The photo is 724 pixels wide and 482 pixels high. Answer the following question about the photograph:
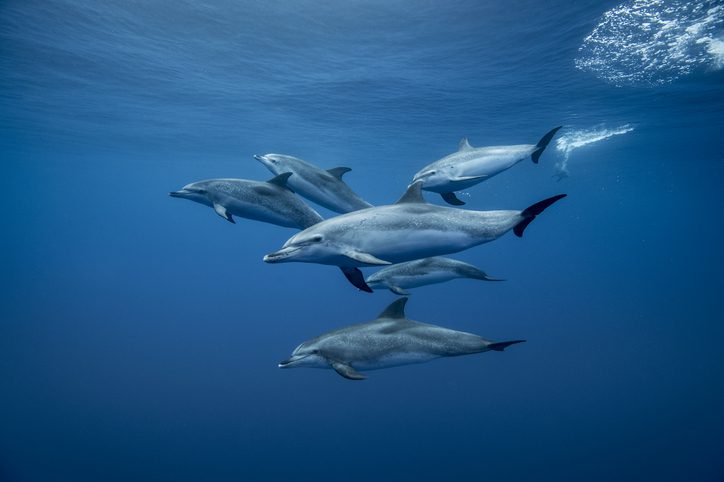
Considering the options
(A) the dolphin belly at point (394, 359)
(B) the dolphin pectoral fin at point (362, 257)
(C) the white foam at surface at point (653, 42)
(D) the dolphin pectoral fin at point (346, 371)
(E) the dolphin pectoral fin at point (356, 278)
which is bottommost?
(A) the dolphin belly at point (394, 359)

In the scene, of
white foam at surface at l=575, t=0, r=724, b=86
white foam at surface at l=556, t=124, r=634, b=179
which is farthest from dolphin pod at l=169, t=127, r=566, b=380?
white foam at surface at l=556, t=124, r=634, b=179

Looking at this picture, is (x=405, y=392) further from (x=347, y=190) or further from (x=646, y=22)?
(x=646, y=22)

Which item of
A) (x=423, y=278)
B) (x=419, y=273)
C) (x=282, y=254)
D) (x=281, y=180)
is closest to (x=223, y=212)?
(x=281, y=180)

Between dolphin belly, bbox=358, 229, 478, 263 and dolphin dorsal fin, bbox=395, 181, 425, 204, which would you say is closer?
dolphin belly, bbox=358, 229, 478, 263

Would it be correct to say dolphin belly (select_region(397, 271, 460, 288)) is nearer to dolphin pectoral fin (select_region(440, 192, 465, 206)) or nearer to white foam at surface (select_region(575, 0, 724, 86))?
dolphin pectoral fin (select_region(440, 192, 465, 206))

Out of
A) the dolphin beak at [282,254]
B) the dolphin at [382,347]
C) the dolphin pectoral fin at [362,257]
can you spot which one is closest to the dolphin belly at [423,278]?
the dolphin at [382,347]

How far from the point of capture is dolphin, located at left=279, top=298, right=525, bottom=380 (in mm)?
5227

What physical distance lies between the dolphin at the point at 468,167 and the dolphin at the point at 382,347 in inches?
90.9

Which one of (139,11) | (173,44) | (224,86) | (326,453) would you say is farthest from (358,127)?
(326,453)

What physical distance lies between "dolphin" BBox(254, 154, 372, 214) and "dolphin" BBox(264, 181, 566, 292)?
1597 mm

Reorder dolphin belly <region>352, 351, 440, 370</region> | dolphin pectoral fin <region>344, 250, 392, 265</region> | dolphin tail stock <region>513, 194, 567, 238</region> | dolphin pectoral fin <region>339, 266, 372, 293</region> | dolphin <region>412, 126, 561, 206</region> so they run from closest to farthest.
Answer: dolphin pectoral fin <region>344, 250, 392, 265</region> → dolphin tail stock <region>513, 194, 567, 238</region> → dolphin pectoral fin <region>339, 266, 372, 293</region> → dolphin belly <region>352, 351, 440, 370</region> → dolphin <region>412, 126, 561, 206</region>

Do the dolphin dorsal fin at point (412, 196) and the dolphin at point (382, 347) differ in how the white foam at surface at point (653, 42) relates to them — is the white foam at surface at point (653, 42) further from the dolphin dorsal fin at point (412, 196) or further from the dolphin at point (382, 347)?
the dolphin at point (382, 347)

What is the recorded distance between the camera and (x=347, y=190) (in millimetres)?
6508

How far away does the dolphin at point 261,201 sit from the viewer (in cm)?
607
